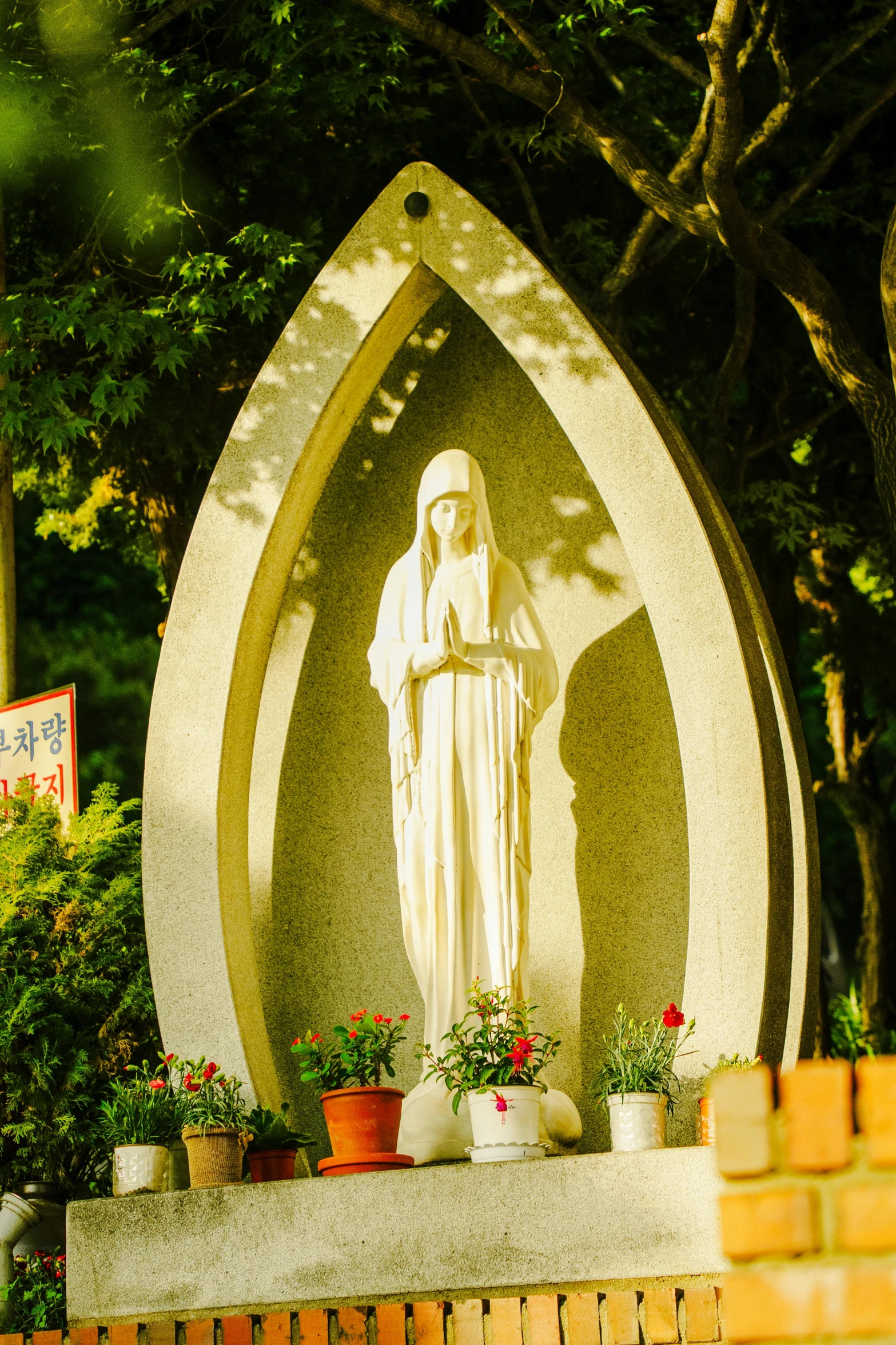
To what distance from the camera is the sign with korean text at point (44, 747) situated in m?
8.20

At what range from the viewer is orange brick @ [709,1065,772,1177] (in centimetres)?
140

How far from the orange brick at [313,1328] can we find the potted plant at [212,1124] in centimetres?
56

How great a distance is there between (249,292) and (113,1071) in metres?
3.94

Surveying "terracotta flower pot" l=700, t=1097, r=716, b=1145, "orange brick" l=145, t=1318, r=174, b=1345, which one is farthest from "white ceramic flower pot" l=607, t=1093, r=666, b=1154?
"orange brick" l=145, t=1318, r=174, b=1345

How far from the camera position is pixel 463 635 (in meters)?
6.66

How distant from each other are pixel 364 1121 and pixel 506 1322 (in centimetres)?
96

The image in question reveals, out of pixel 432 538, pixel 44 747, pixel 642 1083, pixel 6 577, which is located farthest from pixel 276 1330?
pixel 6 577

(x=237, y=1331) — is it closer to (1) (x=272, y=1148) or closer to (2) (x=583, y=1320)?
(1) (x=272, y=1148)

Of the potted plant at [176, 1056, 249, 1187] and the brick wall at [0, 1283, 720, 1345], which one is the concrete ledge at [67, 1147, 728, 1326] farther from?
the potted plant at [176, 1056, 249, 1187]

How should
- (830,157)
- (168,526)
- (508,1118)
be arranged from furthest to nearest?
(168,526), (830,157), (508,1118)

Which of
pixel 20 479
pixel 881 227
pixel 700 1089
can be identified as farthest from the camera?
pixel 20 479

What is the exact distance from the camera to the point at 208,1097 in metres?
6.15

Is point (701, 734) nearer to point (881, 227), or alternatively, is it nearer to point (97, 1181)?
point (97, 1181)

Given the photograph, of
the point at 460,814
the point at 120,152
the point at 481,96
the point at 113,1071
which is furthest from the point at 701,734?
the point at 481,96
